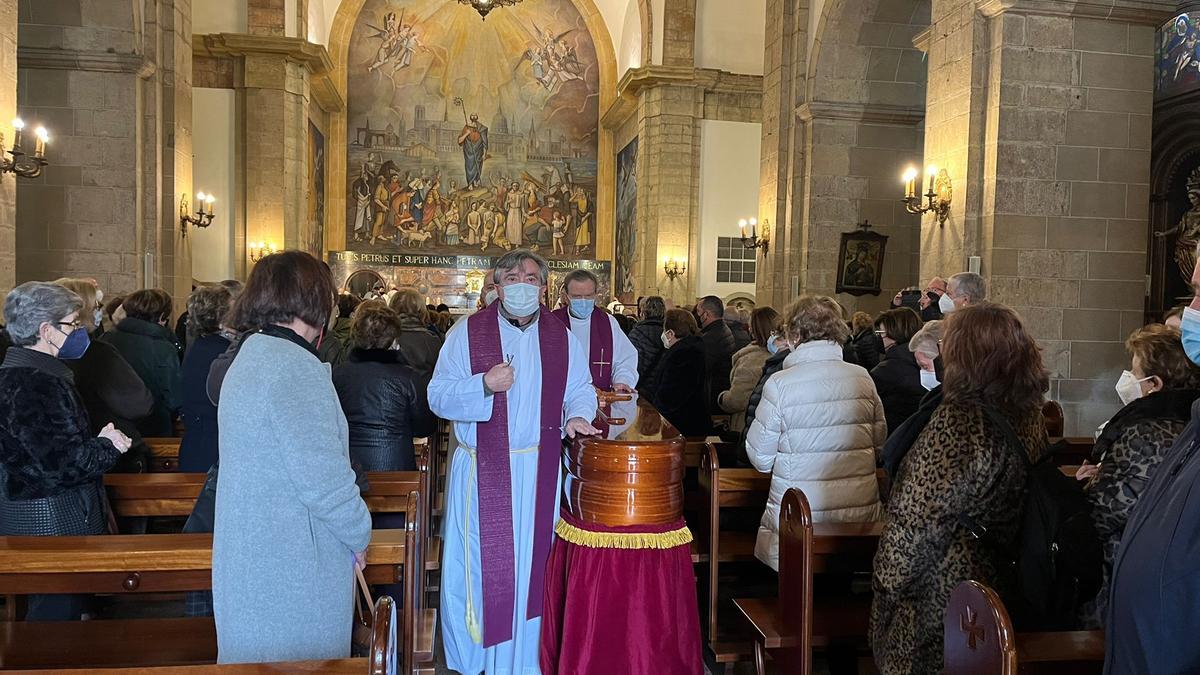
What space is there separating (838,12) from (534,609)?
10.3 meters

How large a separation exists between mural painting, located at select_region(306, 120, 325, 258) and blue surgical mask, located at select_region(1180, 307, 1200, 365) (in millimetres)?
20741

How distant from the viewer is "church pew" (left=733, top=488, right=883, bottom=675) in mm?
3307

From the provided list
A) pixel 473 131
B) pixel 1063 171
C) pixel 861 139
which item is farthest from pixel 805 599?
pixel 473 131

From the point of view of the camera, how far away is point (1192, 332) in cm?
201

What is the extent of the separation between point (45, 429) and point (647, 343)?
5719 mm

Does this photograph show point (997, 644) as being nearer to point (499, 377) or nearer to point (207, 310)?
point (499, 377)

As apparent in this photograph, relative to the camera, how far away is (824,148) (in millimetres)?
12453

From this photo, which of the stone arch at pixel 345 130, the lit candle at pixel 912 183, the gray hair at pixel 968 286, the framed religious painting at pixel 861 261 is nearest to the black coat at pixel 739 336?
the lit candle at pixel 912 183

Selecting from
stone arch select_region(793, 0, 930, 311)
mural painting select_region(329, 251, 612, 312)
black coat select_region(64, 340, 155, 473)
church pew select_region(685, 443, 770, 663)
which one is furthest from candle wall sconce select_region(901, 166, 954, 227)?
mural painting select_region(329, 251, 612, 312)

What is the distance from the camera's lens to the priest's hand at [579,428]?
3765mm

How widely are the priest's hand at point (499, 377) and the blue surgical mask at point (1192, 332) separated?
2362 millimetres

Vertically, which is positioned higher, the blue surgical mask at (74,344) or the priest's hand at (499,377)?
the blue surgical mask at (74,344)

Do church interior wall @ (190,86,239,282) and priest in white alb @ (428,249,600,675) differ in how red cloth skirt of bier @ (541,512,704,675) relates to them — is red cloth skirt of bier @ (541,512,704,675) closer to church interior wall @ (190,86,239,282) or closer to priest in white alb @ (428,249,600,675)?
priest in white alb @ (428,249,600,675)

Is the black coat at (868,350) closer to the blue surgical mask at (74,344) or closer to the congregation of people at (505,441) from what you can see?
the congregation of people at (505,441)
